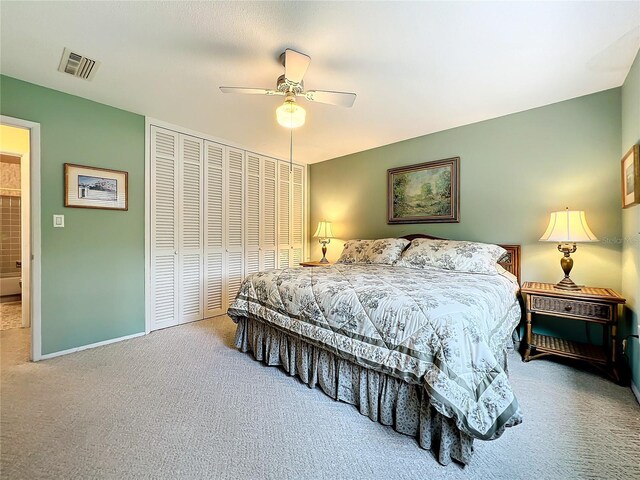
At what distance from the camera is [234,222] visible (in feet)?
13.3

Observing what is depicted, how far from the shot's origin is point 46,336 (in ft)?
8.34

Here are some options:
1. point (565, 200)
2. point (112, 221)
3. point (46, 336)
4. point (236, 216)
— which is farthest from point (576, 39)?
point (46, 336)

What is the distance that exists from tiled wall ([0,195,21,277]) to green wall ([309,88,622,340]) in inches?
266

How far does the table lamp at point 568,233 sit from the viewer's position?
2.35 metres

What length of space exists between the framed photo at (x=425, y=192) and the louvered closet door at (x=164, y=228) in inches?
112

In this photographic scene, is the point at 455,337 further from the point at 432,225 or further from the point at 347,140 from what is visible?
the point at 347,140

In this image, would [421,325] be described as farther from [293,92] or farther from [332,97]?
[293,92]

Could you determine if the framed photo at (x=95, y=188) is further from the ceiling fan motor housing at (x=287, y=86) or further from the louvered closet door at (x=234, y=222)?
the ceiling fan motor housing at (x=287, y=86)

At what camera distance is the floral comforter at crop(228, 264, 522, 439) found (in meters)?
1.32

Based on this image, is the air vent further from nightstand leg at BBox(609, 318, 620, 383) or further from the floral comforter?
nightstand leg at BBox(609, 318, 620, 383)

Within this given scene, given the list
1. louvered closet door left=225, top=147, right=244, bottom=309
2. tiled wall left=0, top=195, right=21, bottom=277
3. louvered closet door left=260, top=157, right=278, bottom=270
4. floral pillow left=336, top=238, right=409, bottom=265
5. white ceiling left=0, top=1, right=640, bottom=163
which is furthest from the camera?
tiled wall left=0, top=195, right=21, bottom=277

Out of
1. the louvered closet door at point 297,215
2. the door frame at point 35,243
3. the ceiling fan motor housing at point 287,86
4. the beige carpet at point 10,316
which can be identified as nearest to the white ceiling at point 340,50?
the ceiling fan motor housing at point 287,86

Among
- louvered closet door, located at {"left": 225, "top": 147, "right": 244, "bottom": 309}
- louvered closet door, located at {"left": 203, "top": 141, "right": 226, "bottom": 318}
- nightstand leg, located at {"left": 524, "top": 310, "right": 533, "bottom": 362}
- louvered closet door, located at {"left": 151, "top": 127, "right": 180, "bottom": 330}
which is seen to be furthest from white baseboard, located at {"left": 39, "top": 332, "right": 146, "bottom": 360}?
nightstand leg, located at {"left": 524, "top": 310, "right": 533, "bottom": 362}

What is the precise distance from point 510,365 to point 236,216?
359cm
